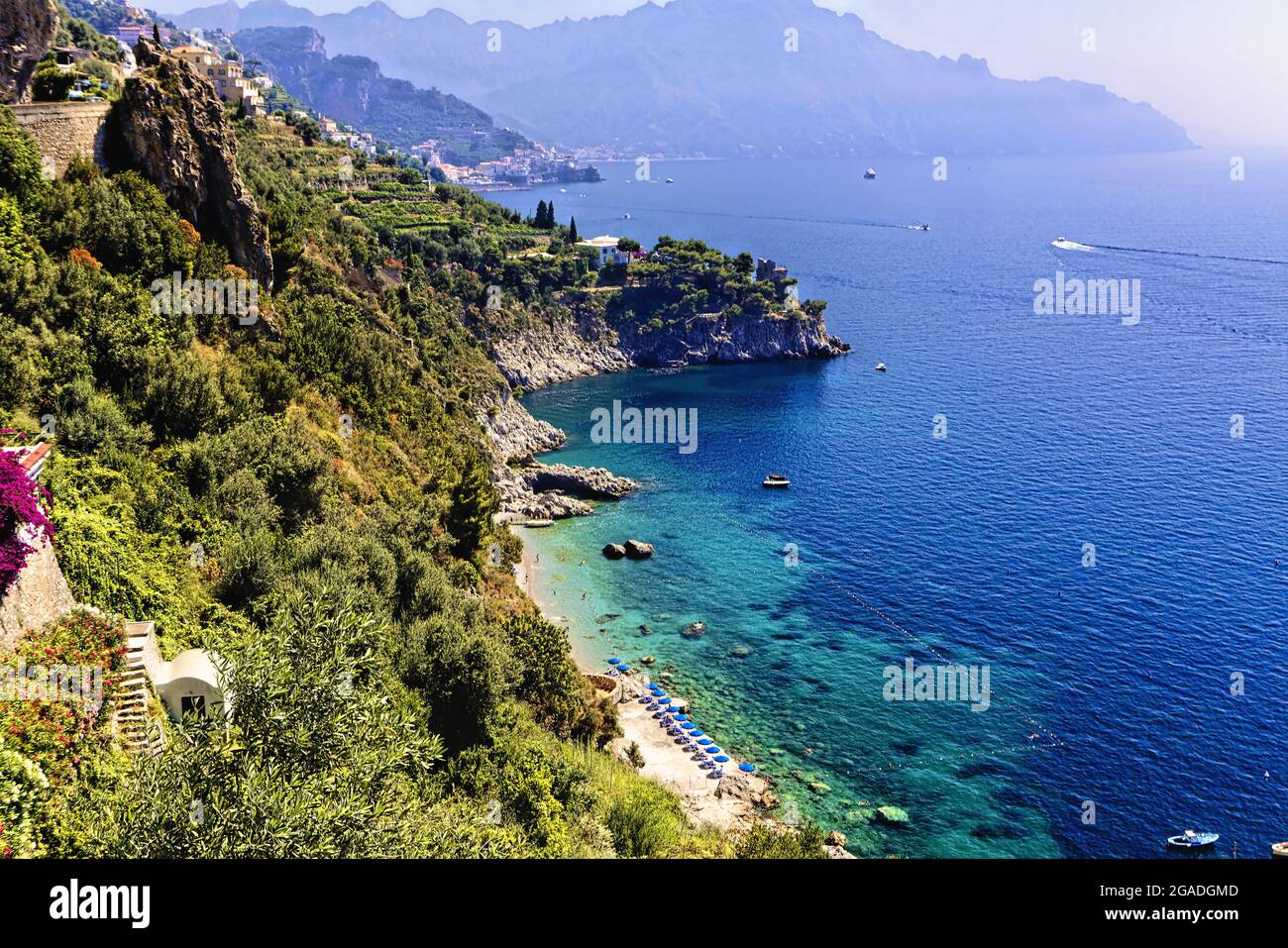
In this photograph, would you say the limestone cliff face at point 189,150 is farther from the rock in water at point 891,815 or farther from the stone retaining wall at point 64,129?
the rock in water at point 891,815

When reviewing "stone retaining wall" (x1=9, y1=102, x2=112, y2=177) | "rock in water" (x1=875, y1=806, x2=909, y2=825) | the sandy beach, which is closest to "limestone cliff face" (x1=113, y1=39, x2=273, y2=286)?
"stone retaining wall" (x1=9, y1=102, x2=112, y2=177)

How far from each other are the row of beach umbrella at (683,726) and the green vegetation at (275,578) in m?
3.53

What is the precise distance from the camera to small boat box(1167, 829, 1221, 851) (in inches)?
1430

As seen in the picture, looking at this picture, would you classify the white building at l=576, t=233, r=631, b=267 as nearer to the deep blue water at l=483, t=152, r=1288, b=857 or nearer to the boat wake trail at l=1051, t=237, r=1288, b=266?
the deep blue water at l=483, t=152, r=1288, b=857

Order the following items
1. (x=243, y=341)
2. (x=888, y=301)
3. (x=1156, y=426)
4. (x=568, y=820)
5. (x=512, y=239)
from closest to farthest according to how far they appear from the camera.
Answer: (x=568, y=820) < (x=243, y=341) < (x=1156, y=426) < (x=512, y=239) < (x=888, y=301)

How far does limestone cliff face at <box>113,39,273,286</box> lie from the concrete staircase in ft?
98.6

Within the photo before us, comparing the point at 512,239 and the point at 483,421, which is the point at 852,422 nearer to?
the point at 483,421

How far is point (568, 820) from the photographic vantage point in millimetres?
28828

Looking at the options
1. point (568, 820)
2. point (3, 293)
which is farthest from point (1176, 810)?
point (3, 293)

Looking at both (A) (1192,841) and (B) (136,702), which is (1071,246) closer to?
(A) (1192,841)

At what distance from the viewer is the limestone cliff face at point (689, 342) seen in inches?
4483

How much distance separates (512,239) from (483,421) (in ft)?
171

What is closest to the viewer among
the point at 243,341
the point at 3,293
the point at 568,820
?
the point at 568,820

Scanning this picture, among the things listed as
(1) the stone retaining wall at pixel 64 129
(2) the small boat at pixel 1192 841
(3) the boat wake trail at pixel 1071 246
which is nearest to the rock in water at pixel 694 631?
(2) the small boat at pixel 1192 841
